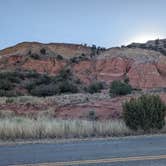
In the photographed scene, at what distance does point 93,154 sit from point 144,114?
7.15 meters

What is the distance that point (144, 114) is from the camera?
16297 millimetres

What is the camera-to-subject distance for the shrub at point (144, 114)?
1619 centimetres

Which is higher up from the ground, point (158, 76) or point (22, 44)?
point (22, 44)

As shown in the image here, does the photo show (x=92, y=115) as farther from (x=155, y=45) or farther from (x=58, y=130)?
(x=155, y=45)

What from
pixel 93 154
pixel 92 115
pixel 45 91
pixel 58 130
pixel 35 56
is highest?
pixel 35 56

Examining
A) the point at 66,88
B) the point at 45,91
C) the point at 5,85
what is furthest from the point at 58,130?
the point at 5,85

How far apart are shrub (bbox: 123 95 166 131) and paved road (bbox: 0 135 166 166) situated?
4338 millimetres

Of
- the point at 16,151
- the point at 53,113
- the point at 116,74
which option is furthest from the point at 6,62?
the point at 16,151

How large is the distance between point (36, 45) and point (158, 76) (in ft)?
97.2

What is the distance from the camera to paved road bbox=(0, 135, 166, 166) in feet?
27.6

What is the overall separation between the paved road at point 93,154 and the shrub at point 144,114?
14.2 ft

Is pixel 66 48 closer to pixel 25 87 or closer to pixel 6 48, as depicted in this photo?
pixel 6 48

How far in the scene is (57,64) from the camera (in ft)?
253

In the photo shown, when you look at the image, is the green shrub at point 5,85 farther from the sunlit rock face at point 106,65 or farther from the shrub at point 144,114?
the shrub at point 144,114
